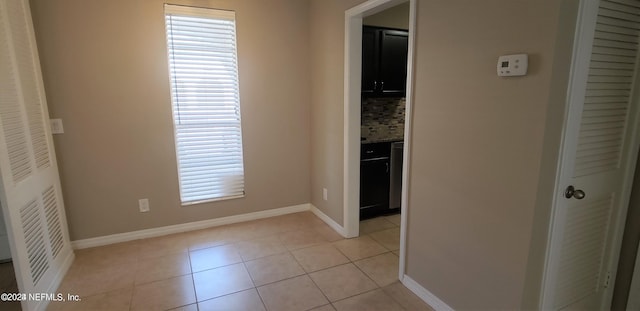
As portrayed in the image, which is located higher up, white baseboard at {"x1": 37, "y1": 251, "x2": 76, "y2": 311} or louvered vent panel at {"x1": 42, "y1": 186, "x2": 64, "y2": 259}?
louvered vent panel at {"x1": 42, "y1": 186, "x2": 64, "y2": 259}

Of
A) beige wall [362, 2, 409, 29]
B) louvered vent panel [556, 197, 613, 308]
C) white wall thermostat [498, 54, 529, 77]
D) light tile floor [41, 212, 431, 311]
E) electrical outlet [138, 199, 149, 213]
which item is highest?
beige wall [362, 2, 409, 29]

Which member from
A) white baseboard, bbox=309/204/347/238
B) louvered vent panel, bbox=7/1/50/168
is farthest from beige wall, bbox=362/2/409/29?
louvered vent panel, bbox=7/1/50/168

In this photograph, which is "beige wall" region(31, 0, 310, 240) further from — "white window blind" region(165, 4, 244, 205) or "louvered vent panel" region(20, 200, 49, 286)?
"louvered vent panel" region(20, 200, 49, 286)

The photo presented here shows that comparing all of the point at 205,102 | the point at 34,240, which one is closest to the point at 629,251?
the point at 205,102

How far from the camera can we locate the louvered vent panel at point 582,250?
5.09ft

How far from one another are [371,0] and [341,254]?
6.74 ft

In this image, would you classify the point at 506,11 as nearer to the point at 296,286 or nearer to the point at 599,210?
the point at 599,210

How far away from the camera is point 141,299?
2111mm

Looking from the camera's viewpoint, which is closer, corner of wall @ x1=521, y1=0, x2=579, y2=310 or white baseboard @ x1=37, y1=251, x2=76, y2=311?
corner of wall @ x1=521, y1=0, x2=579, y2=310

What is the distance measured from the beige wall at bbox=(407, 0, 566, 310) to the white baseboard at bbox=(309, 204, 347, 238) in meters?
1.04

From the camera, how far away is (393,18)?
3.43m

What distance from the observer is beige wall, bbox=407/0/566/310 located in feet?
4.44

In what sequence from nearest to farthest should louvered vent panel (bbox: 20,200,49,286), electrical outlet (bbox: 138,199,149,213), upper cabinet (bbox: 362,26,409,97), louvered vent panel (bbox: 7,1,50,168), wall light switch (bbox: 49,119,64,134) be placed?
louvered vent panel (bbox: 20,200,49,286), louvered vent panel (bbox: 7,1,50,168), wall light switch (bbox: 49,119,64,134), electrical outlet (bbox: 138,199,149,213), upper cabinet (bbox: 362,26,409,97)

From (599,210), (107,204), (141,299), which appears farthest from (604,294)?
(107,204)
